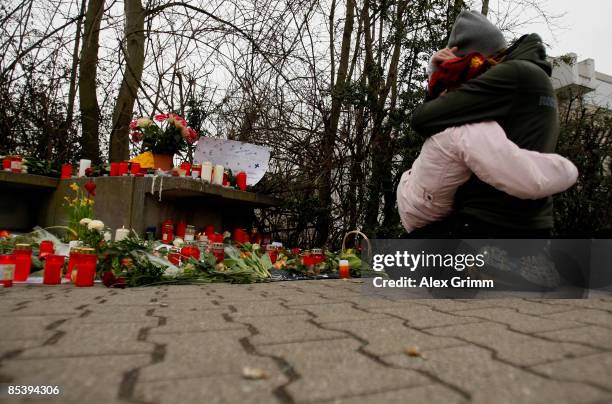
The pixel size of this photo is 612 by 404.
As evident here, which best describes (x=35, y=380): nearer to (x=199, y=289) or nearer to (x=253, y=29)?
(x=199, y=289)

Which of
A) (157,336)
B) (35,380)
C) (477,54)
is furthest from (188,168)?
(35,380)

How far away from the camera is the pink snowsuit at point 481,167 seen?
2.02 metres

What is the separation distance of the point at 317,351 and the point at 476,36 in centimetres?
212

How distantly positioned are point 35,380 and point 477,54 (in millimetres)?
2393

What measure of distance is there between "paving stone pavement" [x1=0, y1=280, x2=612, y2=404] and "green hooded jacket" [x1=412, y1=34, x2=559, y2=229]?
45 cm

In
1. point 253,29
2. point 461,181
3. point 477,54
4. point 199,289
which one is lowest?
point 199,289

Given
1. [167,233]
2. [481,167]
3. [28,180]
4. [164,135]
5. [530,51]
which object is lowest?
[167,233]

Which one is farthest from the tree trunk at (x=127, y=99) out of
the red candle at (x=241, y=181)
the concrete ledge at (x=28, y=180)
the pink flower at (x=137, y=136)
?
the red candle at (x=241, y=181)

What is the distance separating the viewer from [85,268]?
2.98m

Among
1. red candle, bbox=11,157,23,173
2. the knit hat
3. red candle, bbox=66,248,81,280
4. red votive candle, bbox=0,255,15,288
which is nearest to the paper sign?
red candle, bbox=11,157,23,173

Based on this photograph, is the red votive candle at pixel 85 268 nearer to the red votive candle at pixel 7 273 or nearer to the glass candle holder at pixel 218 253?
the red votive candle at pixel 7 273

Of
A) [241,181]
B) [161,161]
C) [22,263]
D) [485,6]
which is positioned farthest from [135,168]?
[485,6]

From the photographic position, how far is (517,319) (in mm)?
1611

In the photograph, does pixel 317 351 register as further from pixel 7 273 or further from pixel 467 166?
pixel 7 273
